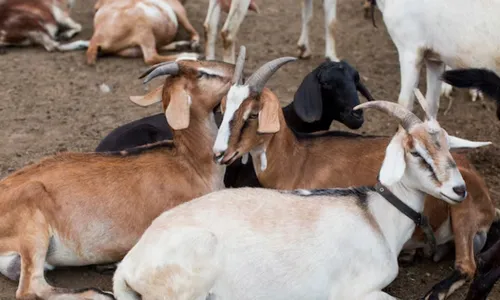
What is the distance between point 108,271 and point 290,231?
1.39 metres

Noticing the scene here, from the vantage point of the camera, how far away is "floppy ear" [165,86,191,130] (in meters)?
4.96

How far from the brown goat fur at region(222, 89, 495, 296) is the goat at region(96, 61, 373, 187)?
415mm

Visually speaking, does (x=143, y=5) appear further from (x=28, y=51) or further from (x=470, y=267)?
(x=470, y=267)

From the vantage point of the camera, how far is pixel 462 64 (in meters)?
6.11

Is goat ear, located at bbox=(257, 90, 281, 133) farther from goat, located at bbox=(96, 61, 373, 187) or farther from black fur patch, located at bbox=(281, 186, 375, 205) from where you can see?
goat, located at bbox=(96, 61, 373, 187)

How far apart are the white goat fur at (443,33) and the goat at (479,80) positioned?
936 millimetres

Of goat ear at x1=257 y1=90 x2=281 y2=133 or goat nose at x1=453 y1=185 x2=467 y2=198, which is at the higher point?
goat ear at x1=257 y1=90 x2=281 y2=133

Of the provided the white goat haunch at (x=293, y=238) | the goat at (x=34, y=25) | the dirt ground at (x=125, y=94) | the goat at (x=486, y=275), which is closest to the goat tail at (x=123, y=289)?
the white goat haunch at (x=293, y=238)

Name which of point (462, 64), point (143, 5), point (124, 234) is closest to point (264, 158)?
point (124, 234)

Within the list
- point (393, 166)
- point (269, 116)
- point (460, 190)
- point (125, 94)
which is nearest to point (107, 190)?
point (269, 116)

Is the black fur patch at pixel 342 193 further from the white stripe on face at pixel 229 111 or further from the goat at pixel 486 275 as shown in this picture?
the goat at pixel 486 275

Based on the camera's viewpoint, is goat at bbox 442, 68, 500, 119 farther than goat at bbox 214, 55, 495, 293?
Yes

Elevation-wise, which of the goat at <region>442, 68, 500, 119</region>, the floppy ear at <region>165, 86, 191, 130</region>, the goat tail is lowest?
the goat tail

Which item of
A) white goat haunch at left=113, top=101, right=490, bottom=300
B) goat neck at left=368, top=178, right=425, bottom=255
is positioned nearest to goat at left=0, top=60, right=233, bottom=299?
white goat haunch at left=113, top=101, right=490, bottom=300
